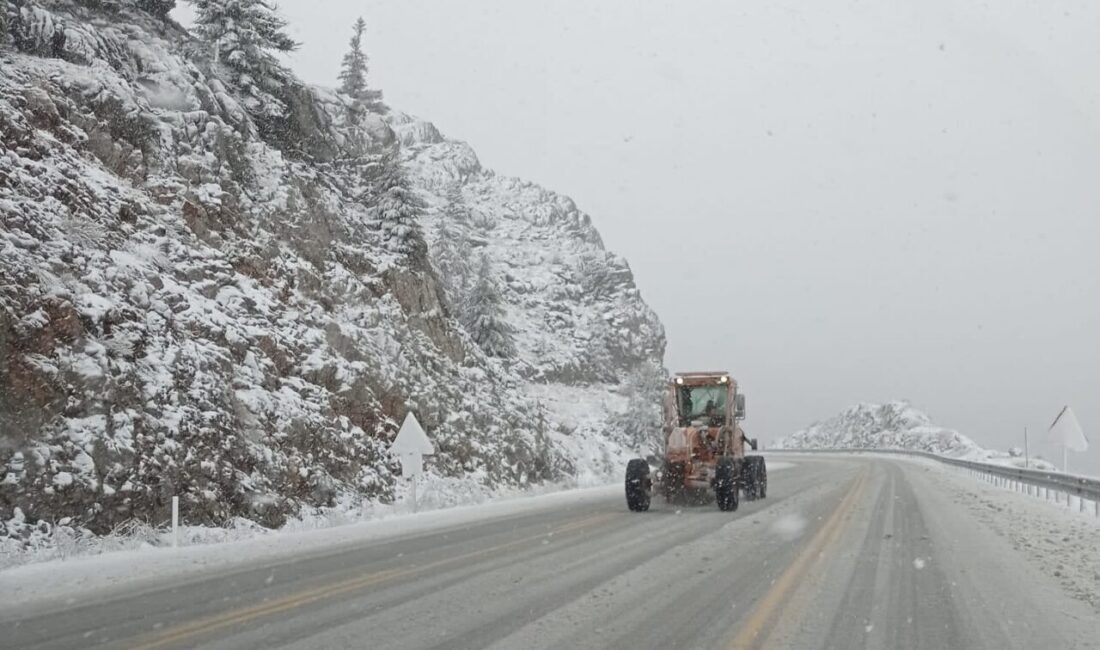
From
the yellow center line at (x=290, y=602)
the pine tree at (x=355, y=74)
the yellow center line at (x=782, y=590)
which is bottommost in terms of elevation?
the yellow center line at (x=290, y=602)

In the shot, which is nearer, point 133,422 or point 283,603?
point 283,603

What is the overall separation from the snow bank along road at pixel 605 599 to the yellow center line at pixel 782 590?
0.10 ft

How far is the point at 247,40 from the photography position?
84.4 ft

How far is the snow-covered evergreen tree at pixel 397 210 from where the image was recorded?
96.6 ft

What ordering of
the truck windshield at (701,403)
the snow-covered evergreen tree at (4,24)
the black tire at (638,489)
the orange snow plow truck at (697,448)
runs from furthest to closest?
the truck windshield at (701,403) < the orange snow plow truck at (697,448) < the black tire at (638,489) < the snow-covered evergreen tree at (4,24)

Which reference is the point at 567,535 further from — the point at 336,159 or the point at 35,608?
the point at 336,159

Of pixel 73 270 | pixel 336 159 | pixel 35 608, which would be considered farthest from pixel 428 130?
pixel 35 608

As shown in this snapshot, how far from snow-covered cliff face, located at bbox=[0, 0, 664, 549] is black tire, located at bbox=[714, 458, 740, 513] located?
749cm

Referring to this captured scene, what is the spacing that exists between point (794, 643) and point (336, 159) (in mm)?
28106

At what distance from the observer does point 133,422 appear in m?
13.6

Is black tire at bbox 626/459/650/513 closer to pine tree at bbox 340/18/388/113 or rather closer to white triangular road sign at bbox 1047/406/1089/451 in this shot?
white triangular road sign at bbox 1047/406/1089/451

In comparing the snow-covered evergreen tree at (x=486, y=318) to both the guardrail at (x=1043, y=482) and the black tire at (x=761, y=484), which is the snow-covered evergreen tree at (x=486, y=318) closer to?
the black tire at (x=761, y=484)

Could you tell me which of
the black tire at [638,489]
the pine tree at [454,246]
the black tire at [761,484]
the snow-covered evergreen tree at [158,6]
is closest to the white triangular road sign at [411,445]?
the black tire at [638,489]

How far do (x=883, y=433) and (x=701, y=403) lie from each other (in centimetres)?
13156
